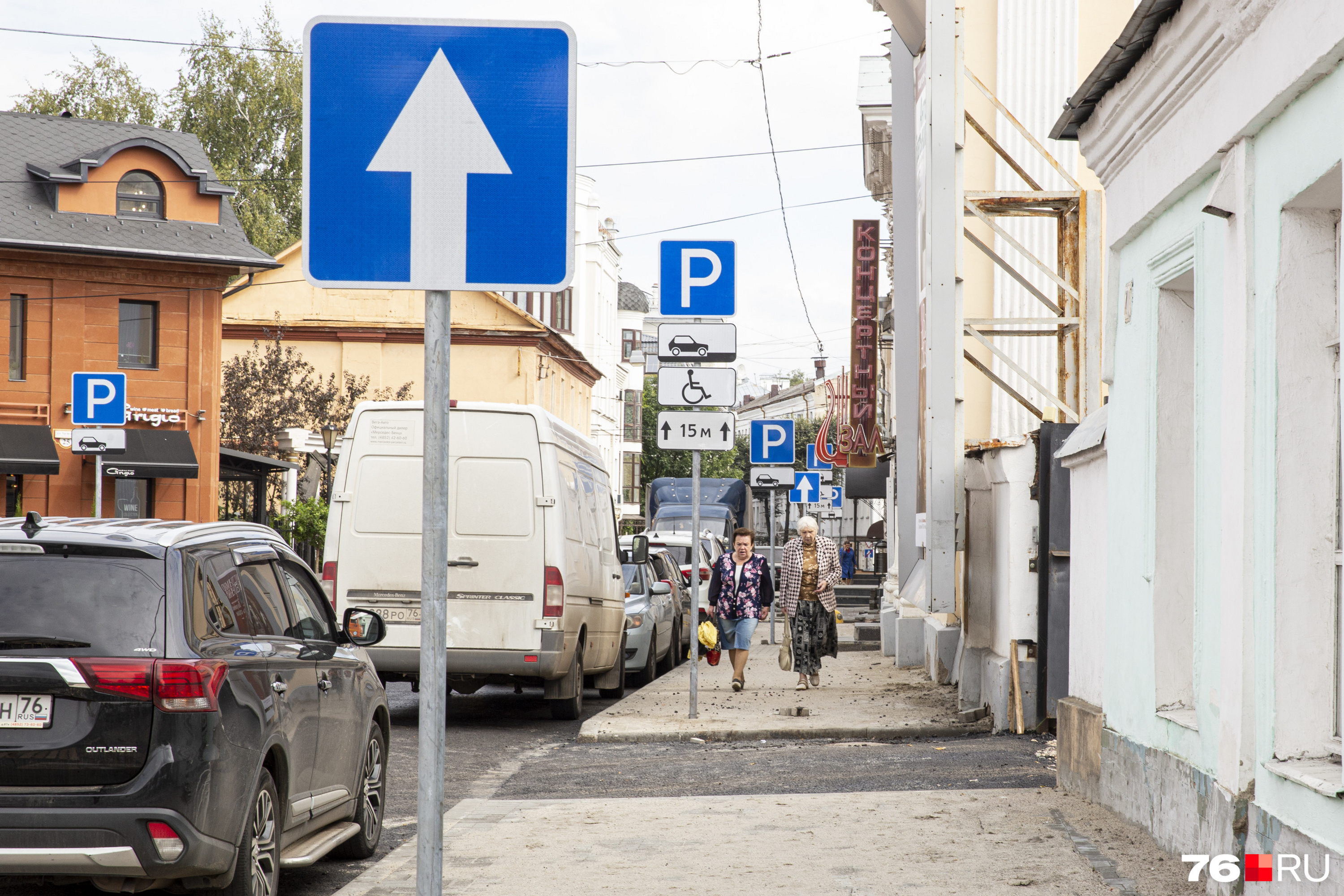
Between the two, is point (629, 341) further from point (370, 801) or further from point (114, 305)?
point (370, 801)

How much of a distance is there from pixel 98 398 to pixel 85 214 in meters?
20.9

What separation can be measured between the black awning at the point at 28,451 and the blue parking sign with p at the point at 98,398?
17.2 metres

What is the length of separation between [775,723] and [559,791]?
3.30 m

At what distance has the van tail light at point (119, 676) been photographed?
5.20m

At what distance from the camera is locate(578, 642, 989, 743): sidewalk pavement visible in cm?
1191

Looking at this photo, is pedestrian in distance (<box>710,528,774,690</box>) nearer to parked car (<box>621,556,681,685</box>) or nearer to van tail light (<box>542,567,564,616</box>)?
parked car (<box>621,556,681,685</box>)

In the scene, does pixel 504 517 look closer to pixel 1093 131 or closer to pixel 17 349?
pixel 1093 131

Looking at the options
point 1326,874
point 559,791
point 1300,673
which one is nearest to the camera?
point 1326,874

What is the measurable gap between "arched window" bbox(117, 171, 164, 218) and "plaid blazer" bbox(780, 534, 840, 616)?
24.7m

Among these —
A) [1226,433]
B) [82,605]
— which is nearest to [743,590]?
[1226,433]

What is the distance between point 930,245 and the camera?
12.8 m

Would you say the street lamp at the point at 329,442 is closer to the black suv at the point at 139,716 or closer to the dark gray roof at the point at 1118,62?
the dark gray roof at the point at 1118,62

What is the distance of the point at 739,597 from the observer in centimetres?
1583

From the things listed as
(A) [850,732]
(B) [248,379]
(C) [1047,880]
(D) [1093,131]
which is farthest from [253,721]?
(B) [248,379]
